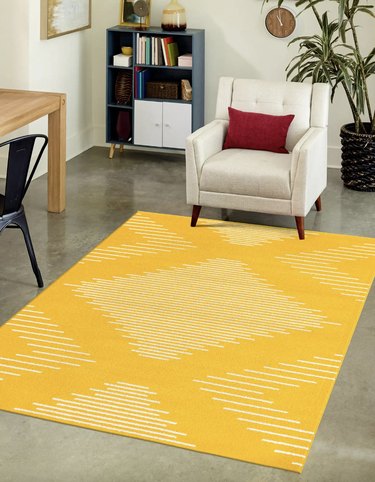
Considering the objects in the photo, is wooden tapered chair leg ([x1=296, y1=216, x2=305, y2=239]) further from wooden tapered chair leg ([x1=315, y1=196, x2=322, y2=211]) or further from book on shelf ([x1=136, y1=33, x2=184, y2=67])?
book on shelf ([x1=136, y1=33, x2=184, y2=67])

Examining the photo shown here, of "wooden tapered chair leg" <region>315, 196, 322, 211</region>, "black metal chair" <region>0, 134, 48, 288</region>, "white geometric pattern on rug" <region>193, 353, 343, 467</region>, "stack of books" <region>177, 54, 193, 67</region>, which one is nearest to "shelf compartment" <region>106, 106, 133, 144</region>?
Result: "stack of books" <region>177, 54, 193, 67</region>

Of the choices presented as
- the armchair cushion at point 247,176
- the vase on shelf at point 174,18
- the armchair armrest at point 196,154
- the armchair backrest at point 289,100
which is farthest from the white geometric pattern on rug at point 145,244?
the vase on shelf at point 174,18

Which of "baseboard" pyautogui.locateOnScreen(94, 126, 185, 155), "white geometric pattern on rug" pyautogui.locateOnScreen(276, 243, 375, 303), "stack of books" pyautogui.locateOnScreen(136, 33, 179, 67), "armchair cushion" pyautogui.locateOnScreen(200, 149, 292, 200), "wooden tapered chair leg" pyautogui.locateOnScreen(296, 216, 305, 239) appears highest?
"stack of books" pyautogui.locateOnScreen(136, 33, 179, 67)

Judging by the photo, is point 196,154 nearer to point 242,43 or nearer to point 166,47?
point 166,47

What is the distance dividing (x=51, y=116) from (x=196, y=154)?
0.97 meters

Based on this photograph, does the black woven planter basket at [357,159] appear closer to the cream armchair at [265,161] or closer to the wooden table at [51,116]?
the cream armchair at [265,161]

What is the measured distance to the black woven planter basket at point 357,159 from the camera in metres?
6.49

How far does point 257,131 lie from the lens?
6055 millimetres

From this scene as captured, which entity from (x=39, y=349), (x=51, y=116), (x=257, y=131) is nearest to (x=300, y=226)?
(x=257, y=131)

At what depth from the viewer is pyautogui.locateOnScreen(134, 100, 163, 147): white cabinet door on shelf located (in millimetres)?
7363

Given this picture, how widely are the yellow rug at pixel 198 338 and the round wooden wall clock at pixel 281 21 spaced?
1.98 metres

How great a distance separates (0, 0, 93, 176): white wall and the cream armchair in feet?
4.70

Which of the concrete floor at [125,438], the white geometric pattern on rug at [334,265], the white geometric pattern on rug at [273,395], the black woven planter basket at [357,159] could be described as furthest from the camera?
the black woven planter basket at [357,159]

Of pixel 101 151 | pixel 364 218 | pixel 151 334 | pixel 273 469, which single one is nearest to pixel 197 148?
pixel 364 218
